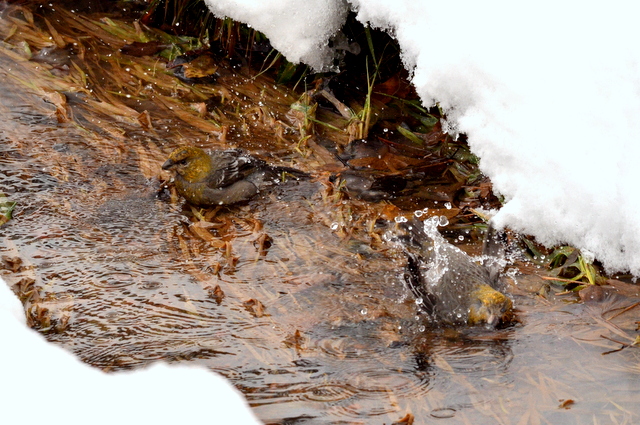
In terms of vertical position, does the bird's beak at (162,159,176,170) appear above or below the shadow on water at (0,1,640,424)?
above

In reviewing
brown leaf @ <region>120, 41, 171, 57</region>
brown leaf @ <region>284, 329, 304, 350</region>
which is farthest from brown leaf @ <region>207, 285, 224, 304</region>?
brown leaf @ <region>120, 41, 171, 57</region>

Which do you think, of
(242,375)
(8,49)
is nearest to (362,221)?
(242,375)

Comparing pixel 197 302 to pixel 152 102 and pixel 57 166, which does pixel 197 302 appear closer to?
pixel 57 166

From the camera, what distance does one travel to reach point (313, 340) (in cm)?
343

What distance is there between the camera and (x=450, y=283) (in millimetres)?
3848

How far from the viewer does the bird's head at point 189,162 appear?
4695 millimetres

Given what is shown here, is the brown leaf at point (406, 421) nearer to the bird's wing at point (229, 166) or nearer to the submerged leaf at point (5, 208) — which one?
the bird's wing at point (229, 166)

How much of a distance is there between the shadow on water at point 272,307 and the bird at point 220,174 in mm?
96

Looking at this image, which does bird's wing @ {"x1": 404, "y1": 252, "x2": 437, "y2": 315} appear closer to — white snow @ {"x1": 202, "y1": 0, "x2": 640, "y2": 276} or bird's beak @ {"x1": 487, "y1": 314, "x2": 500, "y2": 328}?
bird's beak @ {"x1": 487, "y1": 314, "x2": 500, "y2": 328}

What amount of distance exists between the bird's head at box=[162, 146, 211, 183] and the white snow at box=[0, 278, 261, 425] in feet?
5.82

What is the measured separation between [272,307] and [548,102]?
1.91 meters

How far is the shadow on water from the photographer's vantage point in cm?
305

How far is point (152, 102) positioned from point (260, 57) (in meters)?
1.05

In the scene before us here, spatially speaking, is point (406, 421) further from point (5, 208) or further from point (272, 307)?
point (5, 208)
